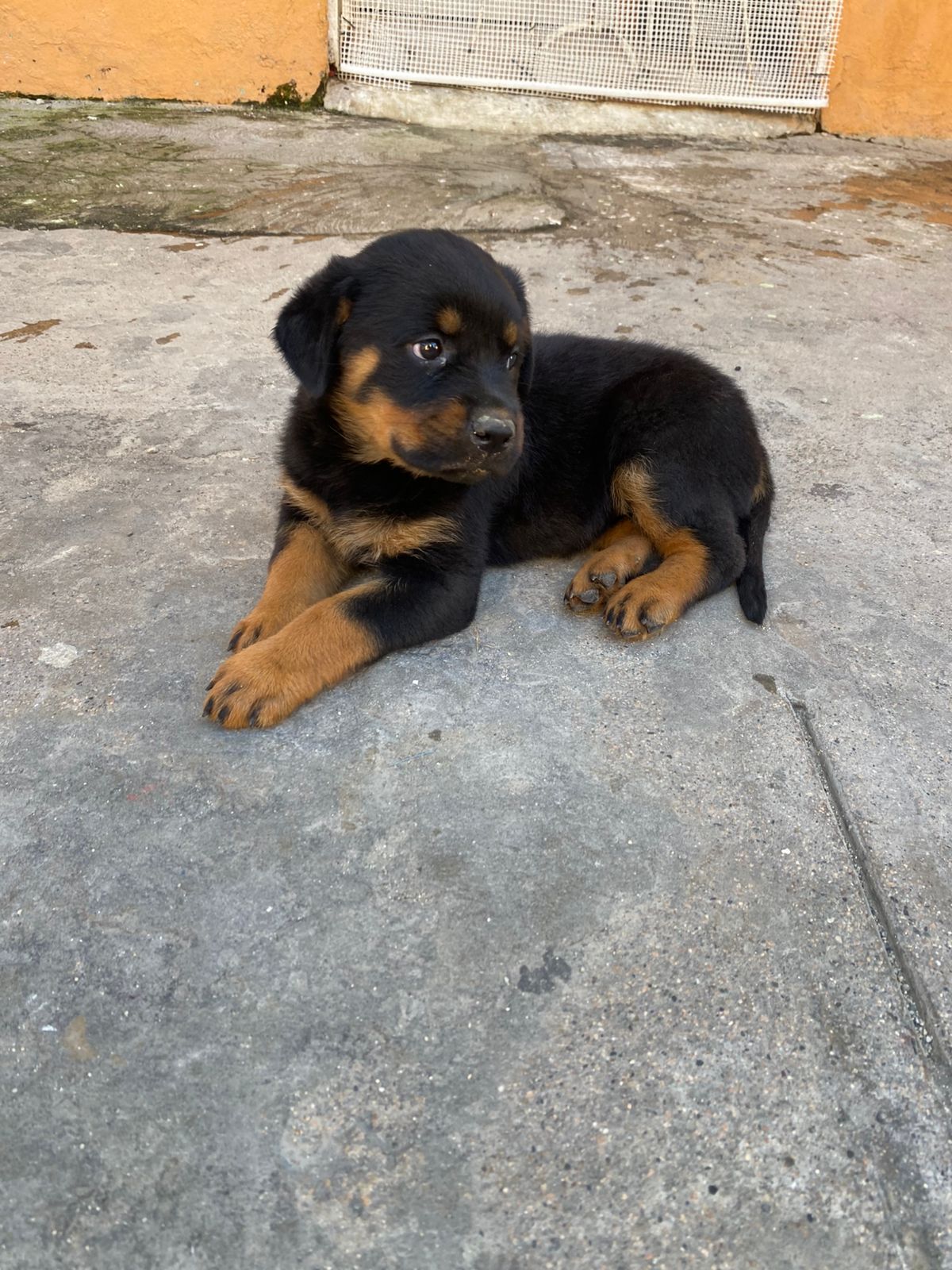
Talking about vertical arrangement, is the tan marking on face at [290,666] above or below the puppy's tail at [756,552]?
above

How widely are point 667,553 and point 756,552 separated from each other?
27 cm

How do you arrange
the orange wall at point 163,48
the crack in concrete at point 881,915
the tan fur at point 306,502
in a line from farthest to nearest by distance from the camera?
the orange wall at point 163,48 < the tan fur at point 306,502 < the crack in concrete at point 881,915

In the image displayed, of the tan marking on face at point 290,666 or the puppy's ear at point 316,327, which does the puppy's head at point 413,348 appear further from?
the tan marking on face at point 290,666

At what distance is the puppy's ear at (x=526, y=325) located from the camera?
3.02 meters

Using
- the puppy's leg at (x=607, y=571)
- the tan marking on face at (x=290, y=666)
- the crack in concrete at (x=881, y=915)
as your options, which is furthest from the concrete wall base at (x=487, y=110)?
the crack in concrete at (x=881, y=915)

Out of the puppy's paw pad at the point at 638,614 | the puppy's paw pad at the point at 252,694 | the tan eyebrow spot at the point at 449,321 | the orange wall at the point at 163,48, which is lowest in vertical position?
the puppy's paw pad at the point at 638,614

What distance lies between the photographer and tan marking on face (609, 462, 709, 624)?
9.68 feet

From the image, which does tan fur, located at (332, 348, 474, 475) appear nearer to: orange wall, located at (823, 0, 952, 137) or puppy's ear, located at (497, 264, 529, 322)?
puppy's ear, located at (497, 264, 529, 322)

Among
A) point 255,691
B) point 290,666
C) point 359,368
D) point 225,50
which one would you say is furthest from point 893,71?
point 255,691

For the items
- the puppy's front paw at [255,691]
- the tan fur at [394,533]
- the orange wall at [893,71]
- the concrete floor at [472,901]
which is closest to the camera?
the concrete floor at [472,901]

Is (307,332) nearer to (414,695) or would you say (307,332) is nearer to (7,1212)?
(414,695)

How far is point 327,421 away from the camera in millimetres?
2896

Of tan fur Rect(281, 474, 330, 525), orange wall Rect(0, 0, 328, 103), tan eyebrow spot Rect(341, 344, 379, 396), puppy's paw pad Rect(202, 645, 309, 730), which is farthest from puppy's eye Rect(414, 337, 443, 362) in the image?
orange wall Rect(0, 0, 328, 103)

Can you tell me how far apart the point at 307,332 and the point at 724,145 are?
6600mm
